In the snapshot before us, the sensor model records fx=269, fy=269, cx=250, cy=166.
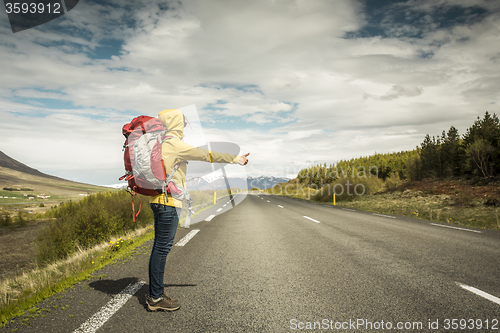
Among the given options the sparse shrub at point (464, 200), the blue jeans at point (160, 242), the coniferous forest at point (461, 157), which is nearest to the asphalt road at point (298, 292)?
the blue jeans at point (160, 242)

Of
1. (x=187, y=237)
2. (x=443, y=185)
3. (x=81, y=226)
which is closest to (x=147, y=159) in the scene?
(x=187, y=237)

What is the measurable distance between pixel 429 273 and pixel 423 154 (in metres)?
67.0

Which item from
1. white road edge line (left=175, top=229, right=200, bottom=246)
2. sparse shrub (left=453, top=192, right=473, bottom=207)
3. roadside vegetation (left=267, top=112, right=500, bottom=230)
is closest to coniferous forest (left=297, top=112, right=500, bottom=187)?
roadside vegetation (left=267, top=112, right=500, bottom=230)

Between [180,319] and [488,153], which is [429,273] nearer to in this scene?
[180,319]

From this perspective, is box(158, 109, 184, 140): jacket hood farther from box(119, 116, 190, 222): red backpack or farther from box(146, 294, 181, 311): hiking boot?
box(146, 294, 181, 311): hiking boot

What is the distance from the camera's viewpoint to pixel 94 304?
9.78 ft

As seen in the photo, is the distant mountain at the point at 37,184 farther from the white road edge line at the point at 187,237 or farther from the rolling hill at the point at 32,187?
the white road edge line at the point at 187,237

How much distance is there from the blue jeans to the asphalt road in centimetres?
28

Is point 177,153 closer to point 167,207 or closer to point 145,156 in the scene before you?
point 145,156

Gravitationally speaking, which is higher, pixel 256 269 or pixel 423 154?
pixel 423 154

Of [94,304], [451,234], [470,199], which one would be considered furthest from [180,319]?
[470,199]

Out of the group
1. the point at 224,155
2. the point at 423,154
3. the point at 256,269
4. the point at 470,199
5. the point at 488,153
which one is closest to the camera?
the point at 224,155

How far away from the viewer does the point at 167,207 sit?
2.91 metres

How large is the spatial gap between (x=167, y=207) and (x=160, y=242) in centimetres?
40
